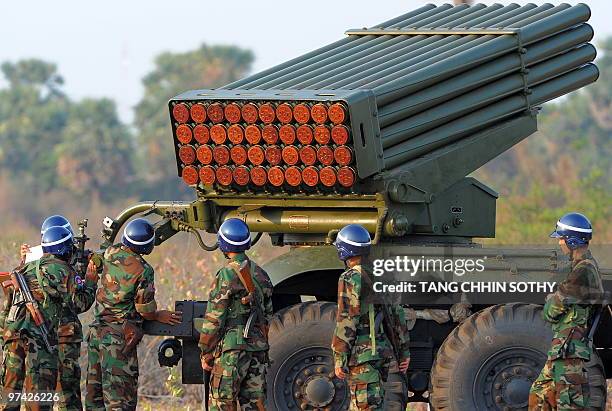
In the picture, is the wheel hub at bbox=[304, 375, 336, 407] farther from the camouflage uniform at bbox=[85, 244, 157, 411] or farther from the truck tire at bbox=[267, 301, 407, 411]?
the camouflage uniform at bbox=[85, 244, 157, 411]

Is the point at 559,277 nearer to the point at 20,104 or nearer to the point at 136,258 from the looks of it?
the point at 136,258

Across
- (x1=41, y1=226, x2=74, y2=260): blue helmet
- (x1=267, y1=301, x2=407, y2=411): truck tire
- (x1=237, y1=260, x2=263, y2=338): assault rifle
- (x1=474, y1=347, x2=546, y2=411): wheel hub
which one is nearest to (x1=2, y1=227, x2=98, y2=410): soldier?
(x1=41, y1=226, x2=74, y2=260): blue helmet

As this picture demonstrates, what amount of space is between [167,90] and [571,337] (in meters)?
41.4

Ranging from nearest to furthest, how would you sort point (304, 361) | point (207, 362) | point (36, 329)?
point (207, 362)
point (36, 329)
point (304, 361)

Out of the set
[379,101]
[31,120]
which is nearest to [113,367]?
[379,101]

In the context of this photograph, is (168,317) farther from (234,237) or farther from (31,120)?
(31,120)

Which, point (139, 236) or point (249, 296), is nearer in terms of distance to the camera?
point (249, 296)

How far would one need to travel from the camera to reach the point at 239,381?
12227mm

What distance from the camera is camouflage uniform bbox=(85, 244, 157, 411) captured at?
12664mm

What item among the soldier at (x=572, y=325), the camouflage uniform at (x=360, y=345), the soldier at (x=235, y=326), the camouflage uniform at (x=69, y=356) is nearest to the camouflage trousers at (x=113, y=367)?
the camouflage uniform at (x=69, y=356)

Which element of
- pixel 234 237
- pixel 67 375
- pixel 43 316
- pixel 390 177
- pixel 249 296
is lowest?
pixel 67 375

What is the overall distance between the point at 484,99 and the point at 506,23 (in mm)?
812

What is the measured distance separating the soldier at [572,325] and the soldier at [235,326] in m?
2.16

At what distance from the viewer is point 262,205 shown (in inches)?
524
